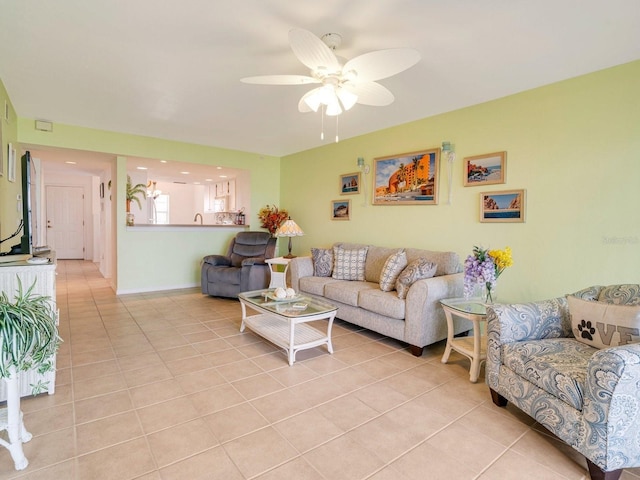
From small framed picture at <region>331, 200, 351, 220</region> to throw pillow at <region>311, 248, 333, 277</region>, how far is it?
32.6 inches

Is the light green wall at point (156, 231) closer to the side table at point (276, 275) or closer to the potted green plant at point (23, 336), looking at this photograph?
the side table at point (276, 275)

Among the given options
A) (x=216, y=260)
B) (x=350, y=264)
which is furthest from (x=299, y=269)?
(x=216, y=260)

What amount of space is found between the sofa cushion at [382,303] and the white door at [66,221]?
348 inches

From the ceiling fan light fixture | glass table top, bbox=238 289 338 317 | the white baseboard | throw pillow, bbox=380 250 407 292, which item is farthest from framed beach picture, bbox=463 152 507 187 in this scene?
the white baseboard

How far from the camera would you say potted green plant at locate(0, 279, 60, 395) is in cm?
143

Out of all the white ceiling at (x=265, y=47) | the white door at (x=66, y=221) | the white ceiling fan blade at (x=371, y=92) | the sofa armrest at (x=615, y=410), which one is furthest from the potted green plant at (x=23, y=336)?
the white door at (x=66, y=221)

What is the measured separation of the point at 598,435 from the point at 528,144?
2384mm

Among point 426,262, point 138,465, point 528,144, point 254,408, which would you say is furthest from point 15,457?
point 528,144

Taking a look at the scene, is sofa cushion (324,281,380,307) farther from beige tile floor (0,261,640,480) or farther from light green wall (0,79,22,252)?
light green wall (0,79,22,252)

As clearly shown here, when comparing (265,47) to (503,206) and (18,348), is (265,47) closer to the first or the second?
(18,348)

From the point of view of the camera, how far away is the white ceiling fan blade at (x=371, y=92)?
2266mm

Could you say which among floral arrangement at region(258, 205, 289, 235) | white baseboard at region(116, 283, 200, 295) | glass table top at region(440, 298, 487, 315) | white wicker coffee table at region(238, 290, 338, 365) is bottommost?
white baseboard at region(116, 283, 200, 295)

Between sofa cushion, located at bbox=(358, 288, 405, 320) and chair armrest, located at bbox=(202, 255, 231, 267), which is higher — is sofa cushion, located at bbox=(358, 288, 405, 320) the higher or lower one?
the lower one

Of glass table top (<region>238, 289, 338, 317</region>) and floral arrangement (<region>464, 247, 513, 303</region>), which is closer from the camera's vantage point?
floral arrangement (<region>464, 247, 513, 303</region>)
